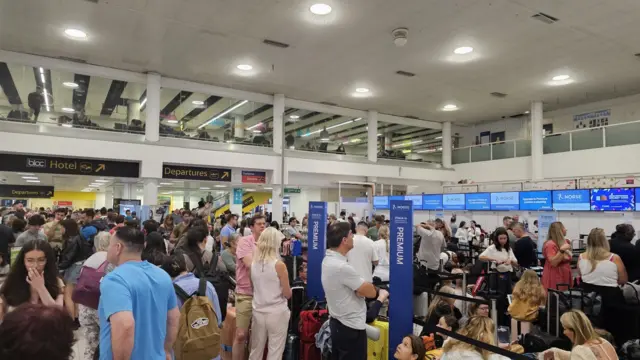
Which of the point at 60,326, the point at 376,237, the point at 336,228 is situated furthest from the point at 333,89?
the point at 60,326

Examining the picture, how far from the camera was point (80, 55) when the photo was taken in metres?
11.0

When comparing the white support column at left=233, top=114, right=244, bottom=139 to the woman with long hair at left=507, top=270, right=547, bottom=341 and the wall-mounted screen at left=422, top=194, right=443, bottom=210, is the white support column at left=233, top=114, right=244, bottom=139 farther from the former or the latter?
the woman with long hair at left=507, top=270, right=547, bottom=341

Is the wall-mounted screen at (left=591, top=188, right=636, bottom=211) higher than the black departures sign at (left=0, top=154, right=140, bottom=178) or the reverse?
the reverse

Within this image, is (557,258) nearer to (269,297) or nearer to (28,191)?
(269,297)

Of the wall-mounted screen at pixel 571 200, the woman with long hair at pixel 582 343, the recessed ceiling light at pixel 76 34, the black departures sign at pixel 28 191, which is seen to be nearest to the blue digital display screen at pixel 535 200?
the wall-mounted screen at pixel 571 200

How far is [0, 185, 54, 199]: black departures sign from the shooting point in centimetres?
2155

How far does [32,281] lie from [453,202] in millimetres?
13917

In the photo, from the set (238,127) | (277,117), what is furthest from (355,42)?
(238,127)

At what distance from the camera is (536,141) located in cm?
1541

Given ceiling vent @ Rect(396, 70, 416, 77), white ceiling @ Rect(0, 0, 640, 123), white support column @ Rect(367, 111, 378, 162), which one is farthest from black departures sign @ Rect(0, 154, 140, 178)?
white support column @ Rect(367, 111, 378, 162)

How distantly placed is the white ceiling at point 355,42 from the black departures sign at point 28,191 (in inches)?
521

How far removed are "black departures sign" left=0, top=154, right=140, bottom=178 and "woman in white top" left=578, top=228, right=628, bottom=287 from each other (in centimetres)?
1106

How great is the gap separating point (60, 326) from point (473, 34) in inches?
388

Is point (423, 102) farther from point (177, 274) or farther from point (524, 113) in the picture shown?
point (177, 274)
